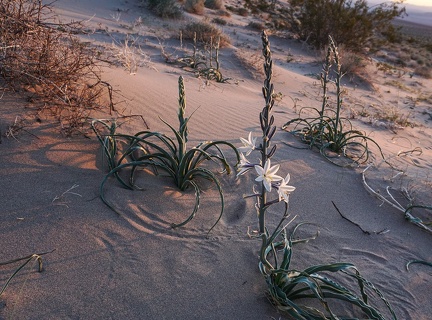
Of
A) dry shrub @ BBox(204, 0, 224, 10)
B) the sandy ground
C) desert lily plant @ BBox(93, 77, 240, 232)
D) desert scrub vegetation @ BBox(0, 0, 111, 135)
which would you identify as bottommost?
the sandy ground

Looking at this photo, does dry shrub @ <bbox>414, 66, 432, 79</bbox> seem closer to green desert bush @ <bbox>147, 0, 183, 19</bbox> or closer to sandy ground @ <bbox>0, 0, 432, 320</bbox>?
green desert bush @ <bbox>147, 0, 183, 19</bbox>

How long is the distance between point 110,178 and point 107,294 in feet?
3.74

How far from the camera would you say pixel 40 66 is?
3656 millimetres

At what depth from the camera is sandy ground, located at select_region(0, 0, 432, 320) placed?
2.18m

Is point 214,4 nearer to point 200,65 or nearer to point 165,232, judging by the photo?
point 200,65

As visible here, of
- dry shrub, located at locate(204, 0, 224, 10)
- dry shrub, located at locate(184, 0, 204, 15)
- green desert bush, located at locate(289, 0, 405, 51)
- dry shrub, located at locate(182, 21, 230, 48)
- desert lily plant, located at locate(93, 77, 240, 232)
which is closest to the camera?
desert lily plant, located at locate(93, 77, 240, 232)

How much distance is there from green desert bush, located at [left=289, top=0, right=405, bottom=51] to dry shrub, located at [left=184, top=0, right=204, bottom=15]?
13.4 feet

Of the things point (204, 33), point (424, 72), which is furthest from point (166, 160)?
point (424, 72)

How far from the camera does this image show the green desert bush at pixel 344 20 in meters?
14.0

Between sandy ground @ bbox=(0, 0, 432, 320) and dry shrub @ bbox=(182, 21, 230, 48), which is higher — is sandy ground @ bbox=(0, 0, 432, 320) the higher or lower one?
the lower one

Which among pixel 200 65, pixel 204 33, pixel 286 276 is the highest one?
pixel 204 33

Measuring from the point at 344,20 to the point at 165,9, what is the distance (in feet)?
20.1

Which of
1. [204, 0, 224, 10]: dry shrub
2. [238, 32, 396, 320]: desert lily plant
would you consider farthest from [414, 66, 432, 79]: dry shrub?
[238, 32, 396, 320]: desert lily plant

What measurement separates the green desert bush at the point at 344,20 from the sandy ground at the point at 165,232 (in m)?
10.4
